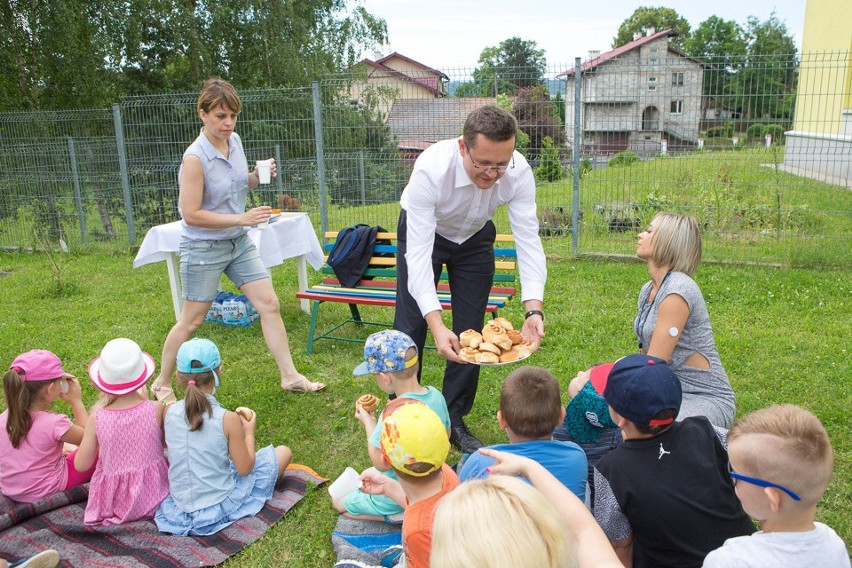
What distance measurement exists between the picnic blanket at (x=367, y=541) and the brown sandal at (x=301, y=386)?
5.27 feet

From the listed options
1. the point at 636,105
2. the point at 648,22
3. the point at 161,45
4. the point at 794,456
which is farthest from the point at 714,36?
the point at 794,456

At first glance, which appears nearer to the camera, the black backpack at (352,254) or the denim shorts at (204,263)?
the denim shorts at (204,263)

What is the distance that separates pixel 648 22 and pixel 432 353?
77074mm

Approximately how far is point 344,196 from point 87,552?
6883mm

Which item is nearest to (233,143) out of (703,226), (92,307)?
(92,307)

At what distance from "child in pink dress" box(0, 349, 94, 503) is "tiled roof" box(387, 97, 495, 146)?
644 cm

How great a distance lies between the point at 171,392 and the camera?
465 cm

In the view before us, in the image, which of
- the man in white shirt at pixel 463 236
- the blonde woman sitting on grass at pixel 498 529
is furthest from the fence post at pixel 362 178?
the blonde woman sitting on grass at pixel 498 529

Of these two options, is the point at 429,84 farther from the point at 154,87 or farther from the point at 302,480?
the point at 154,87

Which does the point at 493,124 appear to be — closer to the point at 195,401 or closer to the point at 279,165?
the point at 195,401

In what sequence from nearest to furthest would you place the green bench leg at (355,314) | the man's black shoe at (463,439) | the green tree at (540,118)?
the man's black shoe at (463,439)
the green bench leg at (355,314)
the green tree at (540,118)

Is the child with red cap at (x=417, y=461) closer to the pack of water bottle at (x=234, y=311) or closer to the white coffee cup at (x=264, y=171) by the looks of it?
the white coffee cup at (x=264, y=171)

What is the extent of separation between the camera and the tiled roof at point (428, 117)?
29.2ft

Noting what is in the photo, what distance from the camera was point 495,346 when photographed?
10.3 ft
